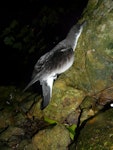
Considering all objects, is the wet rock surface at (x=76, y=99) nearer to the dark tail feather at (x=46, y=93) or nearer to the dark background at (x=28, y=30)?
the dark tail feather at (x=46, y=93)

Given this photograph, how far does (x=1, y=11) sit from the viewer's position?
30.9ft

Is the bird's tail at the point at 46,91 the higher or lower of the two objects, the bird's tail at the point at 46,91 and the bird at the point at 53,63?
the lower

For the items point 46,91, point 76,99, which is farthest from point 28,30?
point 76,99

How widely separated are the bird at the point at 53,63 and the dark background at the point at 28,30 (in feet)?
6.85

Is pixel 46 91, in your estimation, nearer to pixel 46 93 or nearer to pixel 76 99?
pixel 46 93

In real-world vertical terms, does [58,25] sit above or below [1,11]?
below

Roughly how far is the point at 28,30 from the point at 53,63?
2862mm

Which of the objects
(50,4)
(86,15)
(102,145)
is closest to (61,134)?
(102,145)

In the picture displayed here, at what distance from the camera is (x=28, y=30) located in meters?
7.25

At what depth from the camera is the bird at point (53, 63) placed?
4.59 meters

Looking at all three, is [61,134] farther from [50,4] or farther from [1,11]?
[1,11]

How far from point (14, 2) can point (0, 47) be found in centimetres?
154

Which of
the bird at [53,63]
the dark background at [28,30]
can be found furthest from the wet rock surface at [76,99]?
Result: the dark background at [28,30]

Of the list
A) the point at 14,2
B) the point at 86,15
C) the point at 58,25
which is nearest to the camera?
the point at 86,15
